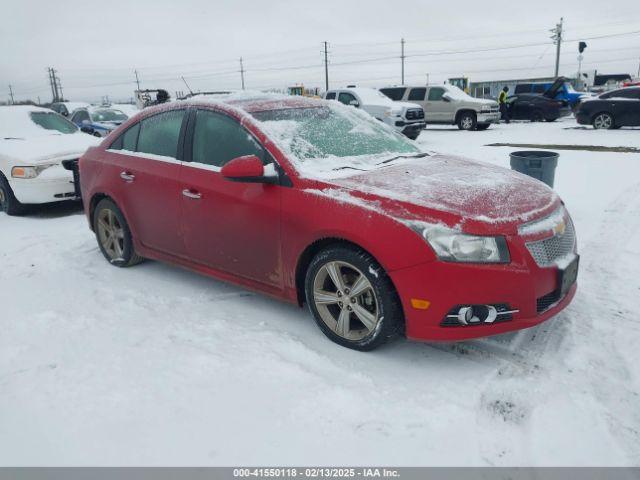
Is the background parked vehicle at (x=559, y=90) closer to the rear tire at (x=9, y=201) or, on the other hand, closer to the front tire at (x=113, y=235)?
the rear tire at (x=9, y=201)

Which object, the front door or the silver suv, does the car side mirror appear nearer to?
the front door

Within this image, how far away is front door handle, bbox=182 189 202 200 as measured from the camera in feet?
12.6

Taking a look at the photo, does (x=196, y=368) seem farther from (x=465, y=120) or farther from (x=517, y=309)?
(x=465, y=120)

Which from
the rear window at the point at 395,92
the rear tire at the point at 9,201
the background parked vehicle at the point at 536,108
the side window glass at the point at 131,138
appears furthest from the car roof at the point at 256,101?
the background parked vehicle at the point at 536,108

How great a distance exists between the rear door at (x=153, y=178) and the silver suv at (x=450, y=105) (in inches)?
639

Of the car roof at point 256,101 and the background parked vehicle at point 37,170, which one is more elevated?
the car roof at point 256,101

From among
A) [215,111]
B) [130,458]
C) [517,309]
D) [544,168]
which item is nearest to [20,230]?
[215,111]

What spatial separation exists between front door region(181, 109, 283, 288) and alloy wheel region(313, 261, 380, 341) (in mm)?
374

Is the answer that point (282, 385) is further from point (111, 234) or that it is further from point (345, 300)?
point (111, 234)

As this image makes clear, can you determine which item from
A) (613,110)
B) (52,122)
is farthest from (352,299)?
(613,110)

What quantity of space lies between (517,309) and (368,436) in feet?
3.72

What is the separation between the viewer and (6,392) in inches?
114

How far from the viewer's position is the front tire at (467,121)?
61.6ft

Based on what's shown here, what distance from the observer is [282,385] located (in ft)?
9.45
